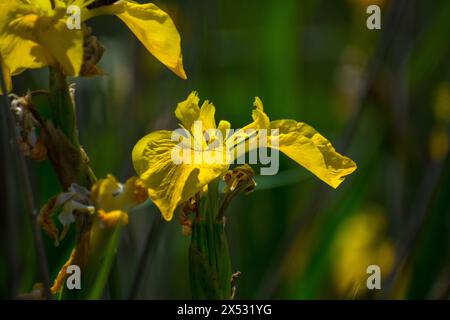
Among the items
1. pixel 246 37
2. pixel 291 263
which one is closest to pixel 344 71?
pixel 246 37

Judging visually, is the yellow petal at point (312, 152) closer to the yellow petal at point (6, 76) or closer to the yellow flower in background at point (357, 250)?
the yellow petal at point (6, 76)

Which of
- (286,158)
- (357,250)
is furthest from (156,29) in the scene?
(357,250)

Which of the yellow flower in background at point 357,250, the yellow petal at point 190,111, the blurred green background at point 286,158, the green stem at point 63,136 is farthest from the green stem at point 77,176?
the yellow flower in background at point 357,250

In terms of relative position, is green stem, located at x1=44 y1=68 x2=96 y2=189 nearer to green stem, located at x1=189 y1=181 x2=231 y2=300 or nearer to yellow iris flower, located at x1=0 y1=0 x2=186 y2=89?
yellow iris flower, located at x1=0 y1=0 x2=186 y2=89

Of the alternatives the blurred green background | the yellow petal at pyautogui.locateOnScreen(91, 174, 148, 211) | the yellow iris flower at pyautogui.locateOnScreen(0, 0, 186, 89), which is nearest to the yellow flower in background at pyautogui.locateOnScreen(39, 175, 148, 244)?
the yellow petal at pyautogui.locateOnScreen(91, 174, 148, 211)
